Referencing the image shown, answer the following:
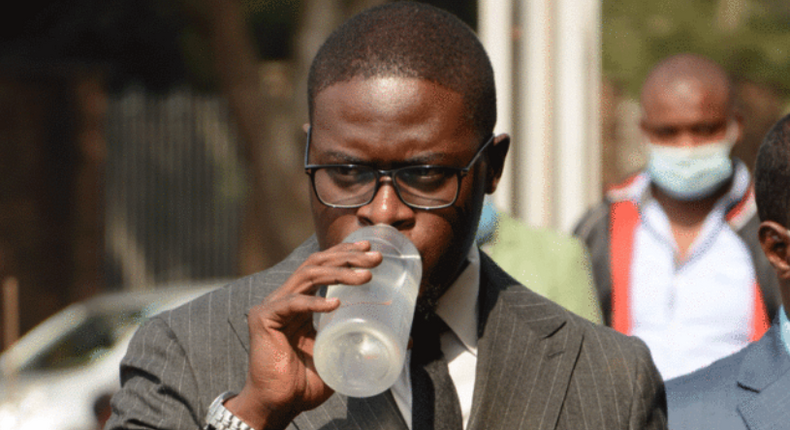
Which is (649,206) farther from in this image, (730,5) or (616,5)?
(730,5)

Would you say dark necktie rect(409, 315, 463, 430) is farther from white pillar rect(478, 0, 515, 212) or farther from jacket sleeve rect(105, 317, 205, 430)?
white pillar rect(478, 0, 515, 212)

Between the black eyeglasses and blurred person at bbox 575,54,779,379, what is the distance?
2.07 meters

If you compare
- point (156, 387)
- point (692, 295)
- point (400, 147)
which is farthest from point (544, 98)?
point (156, 387)

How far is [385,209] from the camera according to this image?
1.96 m

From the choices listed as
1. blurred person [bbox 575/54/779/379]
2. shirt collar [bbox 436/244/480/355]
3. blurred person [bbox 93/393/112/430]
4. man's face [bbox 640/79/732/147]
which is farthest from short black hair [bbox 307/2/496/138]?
blurred person [bbox 93/393/112/430]

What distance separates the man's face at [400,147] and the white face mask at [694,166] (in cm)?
258

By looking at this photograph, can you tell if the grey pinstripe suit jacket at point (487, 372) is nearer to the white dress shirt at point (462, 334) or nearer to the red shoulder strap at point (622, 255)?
the white dress shirt at point (462, 334)

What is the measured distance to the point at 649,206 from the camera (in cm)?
450

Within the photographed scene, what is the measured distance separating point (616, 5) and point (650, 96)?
45.4 feet

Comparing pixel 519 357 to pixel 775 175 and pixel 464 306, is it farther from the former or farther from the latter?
pixel 775 175

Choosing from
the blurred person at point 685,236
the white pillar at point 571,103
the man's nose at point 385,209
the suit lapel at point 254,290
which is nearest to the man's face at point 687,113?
the blurred person at point 685,236

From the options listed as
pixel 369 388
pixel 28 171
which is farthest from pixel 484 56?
pixel 28 171

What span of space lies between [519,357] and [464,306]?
5.6 inches

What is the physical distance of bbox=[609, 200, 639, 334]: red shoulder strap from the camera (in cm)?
416
